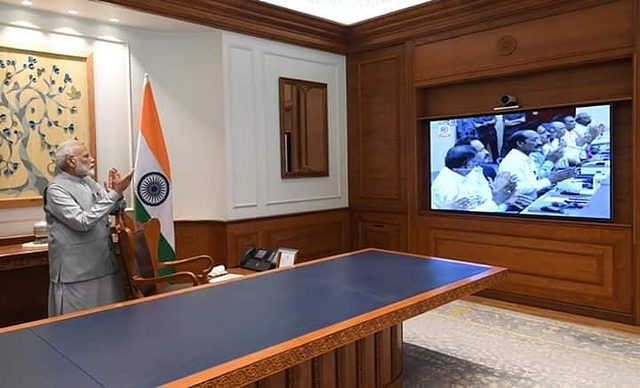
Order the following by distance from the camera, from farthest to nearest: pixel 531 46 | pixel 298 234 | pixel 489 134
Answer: pixel 298 234
pixel 489 134
pixel 531 46

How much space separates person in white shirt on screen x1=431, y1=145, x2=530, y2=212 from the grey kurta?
3208 mm

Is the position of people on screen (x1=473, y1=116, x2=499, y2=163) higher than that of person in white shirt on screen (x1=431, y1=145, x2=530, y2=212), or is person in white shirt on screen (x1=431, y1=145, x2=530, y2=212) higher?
Answer: people on screen (x1=473, y1=116, x2=499, y2=163)

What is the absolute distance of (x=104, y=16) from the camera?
164 inches

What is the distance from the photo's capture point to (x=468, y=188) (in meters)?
4.86

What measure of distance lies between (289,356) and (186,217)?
10.8 ft

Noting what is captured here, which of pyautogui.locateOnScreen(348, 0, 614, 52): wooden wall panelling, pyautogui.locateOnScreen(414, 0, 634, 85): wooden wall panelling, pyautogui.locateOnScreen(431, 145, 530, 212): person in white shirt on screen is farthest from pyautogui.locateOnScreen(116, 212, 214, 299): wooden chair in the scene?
pyautogui.locateOnScreen(348, 0, 614, 52): wooden wall panelling

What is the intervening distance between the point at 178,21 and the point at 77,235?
2.24 meters

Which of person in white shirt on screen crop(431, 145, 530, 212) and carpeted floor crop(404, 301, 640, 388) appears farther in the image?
person in white shirt on screen crop(431, 145, 530, 212)

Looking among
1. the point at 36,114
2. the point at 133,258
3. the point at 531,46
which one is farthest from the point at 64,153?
the point at 531,46

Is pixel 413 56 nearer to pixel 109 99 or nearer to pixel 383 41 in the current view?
pixel 383 41

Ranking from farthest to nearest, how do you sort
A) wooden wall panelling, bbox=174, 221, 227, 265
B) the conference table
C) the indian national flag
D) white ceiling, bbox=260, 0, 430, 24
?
white ceiling, bbox=260, 0, 430, 24
wooden wall panelling, bbox=174, 221, 227, 265
the indian national flag
the conference table

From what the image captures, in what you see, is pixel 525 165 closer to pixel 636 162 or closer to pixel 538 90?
pixel 538 90

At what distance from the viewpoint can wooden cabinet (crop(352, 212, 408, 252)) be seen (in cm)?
538

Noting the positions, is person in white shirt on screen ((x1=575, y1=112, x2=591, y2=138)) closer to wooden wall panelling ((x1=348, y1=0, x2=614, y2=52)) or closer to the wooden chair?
wooden wall panelling ((x1=348, y1=0, x2=614, y2=52))
